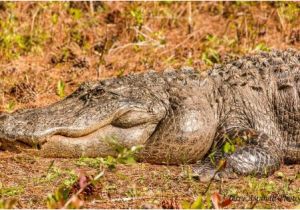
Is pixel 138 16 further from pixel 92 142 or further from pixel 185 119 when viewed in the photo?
pixel 92 142

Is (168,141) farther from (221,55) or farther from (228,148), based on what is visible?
(221,55)

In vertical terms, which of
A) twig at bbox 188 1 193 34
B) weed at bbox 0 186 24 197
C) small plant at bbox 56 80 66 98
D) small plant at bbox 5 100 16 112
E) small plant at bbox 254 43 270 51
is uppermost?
twig at bbox 188 1 193 34

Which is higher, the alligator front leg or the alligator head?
the alligator head

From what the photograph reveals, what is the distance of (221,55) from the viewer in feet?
27.2

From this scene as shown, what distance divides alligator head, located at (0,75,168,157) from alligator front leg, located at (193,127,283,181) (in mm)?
612

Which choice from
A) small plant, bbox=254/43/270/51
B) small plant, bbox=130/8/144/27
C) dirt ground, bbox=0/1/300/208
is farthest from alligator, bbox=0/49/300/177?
small plant, bbox=130/8/144/27

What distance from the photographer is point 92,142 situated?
554 centimetres

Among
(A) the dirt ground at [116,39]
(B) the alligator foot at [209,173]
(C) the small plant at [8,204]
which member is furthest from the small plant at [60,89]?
(C) the small plant at [8,204]

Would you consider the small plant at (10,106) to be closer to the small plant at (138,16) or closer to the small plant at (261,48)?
the small plant at (138,16)

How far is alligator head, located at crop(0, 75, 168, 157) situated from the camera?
5.43m

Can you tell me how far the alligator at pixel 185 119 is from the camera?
5434 millimetres

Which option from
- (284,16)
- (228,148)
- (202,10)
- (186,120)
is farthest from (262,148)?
(202,10)

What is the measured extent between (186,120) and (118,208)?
1556 millimetres

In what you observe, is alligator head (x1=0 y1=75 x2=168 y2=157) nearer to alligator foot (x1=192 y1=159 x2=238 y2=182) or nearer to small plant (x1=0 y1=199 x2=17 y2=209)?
alligator foot (x1=192 y1=159 x2=238 y2=182)
